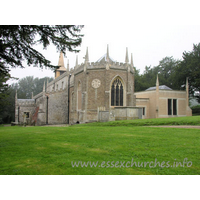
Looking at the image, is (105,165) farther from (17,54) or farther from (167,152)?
(17,54)

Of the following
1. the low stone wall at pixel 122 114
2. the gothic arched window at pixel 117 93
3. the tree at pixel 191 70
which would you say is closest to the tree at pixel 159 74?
the tree at pixel 191 70

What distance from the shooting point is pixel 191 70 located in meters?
32.6

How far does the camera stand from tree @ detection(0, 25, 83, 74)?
786cm

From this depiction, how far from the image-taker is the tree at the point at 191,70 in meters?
31.3

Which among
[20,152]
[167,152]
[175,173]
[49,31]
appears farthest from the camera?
[49,31]

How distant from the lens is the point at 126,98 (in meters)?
24.6

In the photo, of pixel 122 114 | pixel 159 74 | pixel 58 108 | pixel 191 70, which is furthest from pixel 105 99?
pixel 159 74

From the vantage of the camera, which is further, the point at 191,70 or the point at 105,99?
the point at 191,70

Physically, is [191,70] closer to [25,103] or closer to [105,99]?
[105,99]

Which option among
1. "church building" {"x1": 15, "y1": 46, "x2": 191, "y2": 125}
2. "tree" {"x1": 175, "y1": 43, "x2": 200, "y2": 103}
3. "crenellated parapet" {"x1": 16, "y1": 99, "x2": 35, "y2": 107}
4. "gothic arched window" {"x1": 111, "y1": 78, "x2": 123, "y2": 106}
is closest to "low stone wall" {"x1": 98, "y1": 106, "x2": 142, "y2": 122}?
"church building" {"x1": 15, "y1": 46, "x2": 191, "y2": 125}

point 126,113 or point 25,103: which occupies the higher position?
point 25,103

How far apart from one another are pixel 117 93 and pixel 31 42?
17.1 m

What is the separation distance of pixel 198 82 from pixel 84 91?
18.1m

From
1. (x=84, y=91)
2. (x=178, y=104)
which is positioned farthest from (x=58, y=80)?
(x=178, y=104)
